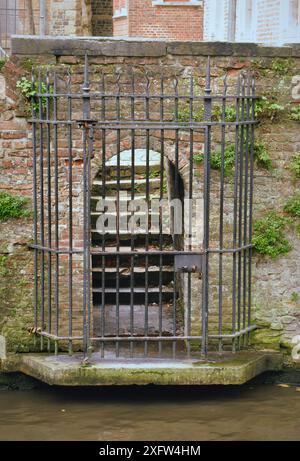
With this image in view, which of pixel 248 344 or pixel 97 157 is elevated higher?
pixel 97 157

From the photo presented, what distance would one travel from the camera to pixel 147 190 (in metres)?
7.38

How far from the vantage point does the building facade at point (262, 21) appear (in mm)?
14688

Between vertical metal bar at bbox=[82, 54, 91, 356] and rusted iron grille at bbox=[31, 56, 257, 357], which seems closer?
vertical metal bar at bbox=[82, 54, 91, 356]

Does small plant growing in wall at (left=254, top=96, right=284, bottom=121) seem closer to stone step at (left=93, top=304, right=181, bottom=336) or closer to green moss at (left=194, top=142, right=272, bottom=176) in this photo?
green moss at (left=194, top=142, right=272, bottom=176)

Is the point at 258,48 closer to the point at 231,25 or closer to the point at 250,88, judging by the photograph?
the point at 250,88

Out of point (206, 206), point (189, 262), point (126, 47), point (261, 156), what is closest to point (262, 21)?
point (261, 156)

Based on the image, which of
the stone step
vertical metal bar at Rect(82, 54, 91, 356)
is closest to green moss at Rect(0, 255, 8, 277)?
vertical metal bar at Rect(82, 54, 91, 356)

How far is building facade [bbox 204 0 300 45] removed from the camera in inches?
578

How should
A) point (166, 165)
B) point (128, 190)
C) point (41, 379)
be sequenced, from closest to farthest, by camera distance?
point (41, 379) → point (166, 165) → point (128, 190)

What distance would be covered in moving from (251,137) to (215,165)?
0.44m

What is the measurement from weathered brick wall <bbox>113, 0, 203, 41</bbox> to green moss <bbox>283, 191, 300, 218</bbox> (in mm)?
12914

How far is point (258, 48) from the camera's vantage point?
780cm

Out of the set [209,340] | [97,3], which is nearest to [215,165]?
[209,340]

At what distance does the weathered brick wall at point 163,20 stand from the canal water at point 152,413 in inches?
545
